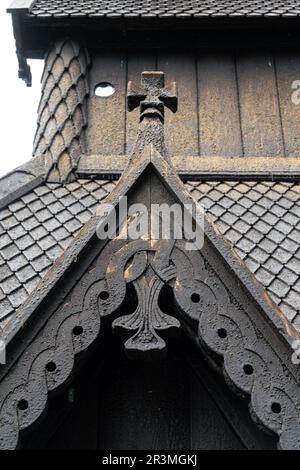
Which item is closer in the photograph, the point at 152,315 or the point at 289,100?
the point at 152,315

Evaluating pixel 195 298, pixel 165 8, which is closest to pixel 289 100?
pixel 165 8

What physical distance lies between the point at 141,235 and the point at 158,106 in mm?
929

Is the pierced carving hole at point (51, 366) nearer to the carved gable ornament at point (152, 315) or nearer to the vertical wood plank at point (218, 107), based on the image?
the carved gable ornament at point (152, 315)

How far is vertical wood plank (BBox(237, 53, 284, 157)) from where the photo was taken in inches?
260

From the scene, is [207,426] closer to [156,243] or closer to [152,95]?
[156,243]

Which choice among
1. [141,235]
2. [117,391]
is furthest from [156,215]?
[117,391]

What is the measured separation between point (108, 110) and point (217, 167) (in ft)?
3.89

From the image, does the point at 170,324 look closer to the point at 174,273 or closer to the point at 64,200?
the point at 174,273

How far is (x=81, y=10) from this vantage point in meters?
Answer: 7.07

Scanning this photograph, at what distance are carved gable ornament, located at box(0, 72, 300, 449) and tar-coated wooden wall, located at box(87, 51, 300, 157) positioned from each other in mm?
2759

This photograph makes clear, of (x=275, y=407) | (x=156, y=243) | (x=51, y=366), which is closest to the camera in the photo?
(x=275, y=407)

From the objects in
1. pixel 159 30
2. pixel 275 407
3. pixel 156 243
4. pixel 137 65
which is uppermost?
pixel 159 30

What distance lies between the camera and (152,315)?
3.68 m

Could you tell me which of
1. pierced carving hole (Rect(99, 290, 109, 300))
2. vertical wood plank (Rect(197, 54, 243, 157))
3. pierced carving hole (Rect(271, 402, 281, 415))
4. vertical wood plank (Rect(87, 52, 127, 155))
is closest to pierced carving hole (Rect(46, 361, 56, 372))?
pierced carving hole (Rect(99, 290, 109, 300))
